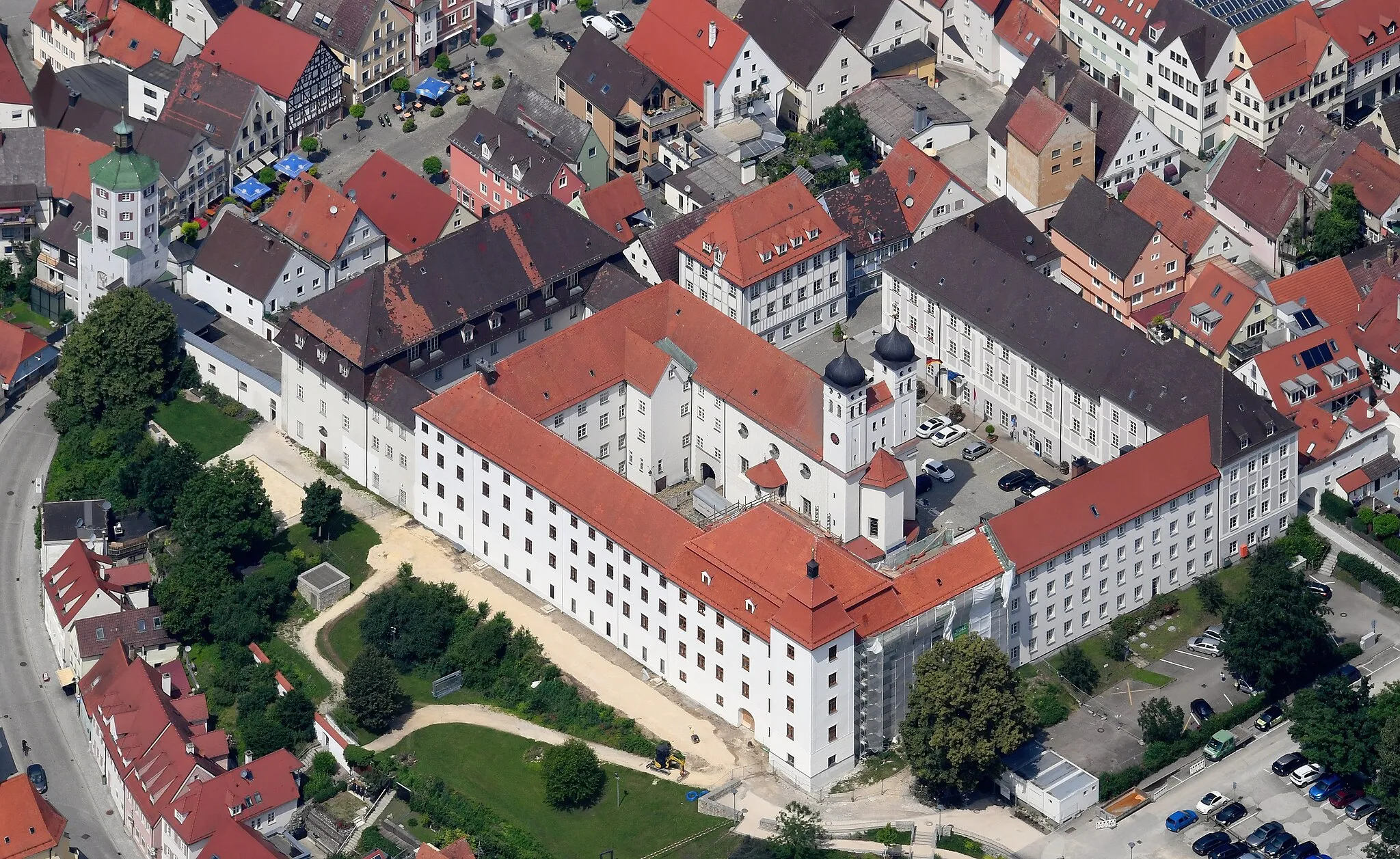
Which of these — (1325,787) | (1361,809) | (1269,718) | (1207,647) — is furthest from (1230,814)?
(1207,647)

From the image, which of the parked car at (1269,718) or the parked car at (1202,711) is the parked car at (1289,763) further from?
the parked car at (1202,711)

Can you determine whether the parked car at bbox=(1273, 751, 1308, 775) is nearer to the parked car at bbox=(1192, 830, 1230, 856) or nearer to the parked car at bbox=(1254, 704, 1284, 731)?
the parked car at bbox=(1254, 704, 1284, 731)

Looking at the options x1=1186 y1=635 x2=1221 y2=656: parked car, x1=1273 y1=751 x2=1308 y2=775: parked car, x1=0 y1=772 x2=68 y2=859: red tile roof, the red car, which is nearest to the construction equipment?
x1=1186 y1=635 x2=1221 y2=656: parked car

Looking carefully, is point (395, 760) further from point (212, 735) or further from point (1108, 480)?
point (1108, 480)

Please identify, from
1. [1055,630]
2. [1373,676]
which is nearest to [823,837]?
[1055,630]

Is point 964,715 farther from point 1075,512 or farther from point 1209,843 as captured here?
point 1075,512

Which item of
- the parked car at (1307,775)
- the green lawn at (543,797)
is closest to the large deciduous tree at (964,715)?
the green lawn at (543,797)
